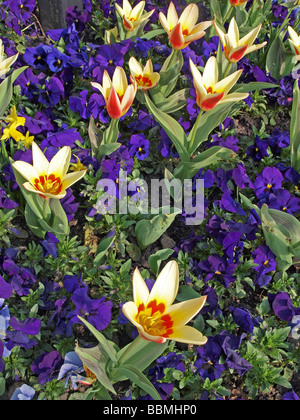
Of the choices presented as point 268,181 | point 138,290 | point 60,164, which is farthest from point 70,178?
point 268,181

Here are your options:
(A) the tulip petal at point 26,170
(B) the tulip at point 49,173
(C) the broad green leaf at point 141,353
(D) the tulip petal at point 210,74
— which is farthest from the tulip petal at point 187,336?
(D) the tulip petal at point 210,74

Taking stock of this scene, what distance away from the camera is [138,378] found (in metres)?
1.46

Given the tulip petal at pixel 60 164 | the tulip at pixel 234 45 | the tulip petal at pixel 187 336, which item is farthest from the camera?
the tulip at pixel 234 45

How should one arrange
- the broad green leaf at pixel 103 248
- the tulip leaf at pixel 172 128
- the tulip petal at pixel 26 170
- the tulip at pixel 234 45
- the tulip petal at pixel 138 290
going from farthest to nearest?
the tulip leaf at pixel 172 128 → the tulip at pixel 234 45 → the broad green leaf at pixel 103 248 → the tulip petal at pixel 26 170 → the tulip petal at pixel 138 290

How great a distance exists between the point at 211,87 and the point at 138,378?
1313mm

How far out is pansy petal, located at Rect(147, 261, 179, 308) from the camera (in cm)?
140

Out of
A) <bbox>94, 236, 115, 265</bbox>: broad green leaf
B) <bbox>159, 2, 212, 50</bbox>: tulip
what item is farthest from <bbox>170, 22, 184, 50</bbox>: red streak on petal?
<bbox>94, 236, 115, 265</bbox>: broad green leaf

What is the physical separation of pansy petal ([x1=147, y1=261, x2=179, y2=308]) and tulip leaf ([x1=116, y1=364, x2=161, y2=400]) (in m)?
0.27

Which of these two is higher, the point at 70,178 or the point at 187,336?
the point at 70,178

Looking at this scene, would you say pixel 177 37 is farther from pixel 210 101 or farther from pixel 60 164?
pixel 60 164

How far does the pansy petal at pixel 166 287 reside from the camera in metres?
1.40

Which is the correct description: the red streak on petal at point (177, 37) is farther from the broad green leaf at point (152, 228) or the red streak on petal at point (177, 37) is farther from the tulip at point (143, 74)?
the broad green leaf at point (152, 228)

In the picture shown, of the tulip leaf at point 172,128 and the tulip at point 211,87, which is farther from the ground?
the tulip at point 211,87
